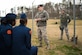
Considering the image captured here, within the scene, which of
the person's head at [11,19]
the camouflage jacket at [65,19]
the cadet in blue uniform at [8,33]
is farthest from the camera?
the camouflage jacket at [65,19]

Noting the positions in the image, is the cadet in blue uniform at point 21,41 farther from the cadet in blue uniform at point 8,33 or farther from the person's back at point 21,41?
the cadet in blue uniform at point 8,33

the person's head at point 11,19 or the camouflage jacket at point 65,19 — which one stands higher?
the person's head at point 11,19

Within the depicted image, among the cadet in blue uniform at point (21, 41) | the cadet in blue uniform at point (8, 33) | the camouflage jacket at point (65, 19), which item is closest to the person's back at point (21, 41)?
the cadet in blue uniform at point (21, 41)

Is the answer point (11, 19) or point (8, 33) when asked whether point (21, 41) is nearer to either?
point (8, 33)

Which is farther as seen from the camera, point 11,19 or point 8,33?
point 11,19

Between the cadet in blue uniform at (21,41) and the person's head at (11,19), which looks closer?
the cadet in blue uniform at (21,41)

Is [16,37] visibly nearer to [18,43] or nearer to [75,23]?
[18,43]

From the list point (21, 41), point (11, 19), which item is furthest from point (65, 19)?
point (21, 41)

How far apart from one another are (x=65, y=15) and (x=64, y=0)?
4.72ft

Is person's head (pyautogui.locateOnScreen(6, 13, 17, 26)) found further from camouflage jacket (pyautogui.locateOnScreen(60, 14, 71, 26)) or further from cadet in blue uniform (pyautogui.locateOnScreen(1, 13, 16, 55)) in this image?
camouflage jacket (pyautogui.locateOnScreen(60, 14, 71, 26))

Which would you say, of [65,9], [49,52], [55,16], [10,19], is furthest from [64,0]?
[10,19]

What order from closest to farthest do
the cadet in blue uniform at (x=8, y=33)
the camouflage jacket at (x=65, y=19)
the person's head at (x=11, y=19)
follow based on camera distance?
the cadet in blue uniform at (x=8, y=33) < the person's head at (x=11, y=19) < the camouflage jacket at (x=65, y=19)

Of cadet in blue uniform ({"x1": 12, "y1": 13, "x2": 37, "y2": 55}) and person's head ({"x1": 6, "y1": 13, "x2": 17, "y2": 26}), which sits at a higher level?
person's head ({"x1": 6, "y1": 13, "x2": 17, "y2": 26})

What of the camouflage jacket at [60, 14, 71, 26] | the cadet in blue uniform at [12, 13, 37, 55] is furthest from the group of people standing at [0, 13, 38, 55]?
the camouflage jacket at [60, 14, 71, 26]
